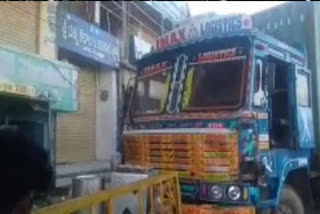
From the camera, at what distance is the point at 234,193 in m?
5.28

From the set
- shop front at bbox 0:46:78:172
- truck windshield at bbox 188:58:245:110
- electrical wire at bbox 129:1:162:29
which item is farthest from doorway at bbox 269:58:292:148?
electrical wire at bbox 129:1:162:29

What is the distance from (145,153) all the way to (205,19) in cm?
169

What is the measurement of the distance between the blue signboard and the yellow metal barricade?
538 cm

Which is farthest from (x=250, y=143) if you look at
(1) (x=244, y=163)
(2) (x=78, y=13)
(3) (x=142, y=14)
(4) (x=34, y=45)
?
(3) (x=142, y=14)

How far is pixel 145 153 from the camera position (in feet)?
19.9

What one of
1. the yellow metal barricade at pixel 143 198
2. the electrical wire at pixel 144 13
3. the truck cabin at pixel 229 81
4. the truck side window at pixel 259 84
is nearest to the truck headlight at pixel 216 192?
the yellow metal barricade at pixel 143 198

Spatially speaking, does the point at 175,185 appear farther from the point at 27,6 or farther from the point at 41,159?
the point at 27,6

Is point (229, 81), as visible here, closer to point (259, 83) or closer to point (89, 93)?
point (259, 83)

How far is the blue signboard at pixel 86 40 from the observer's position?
9.91m

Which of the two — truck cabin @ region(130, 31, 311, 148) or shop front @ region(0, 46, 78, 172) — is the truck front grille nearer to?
truck cabin @ region(130, 31, 311, 148)

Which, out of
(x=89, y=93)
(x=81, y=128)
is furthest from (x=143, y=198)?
(x=89, y=93)

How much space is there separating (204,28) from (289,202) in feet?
7.29

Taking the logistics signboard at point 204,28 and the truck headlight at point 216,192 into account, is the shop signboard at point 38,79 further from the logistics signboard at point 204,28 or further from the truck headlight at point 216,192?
the truck headlight at point 216,192

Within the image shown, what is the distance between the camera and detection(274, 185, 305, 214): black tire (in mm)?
5919
